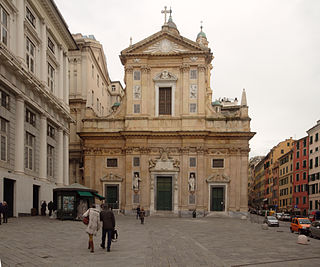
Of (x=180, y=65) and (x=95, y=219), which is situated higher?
(x=180, y=65)

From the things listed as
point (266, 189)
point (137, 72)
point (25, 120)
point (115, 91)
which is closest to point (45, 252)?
point (25, 120)

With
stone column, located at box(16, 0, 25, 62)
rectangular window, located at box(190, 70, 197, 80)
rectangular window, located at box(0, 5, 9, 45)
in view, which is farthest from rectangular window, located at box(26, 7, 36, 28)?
rectangular window, located at box(190, 70, 197, 80)

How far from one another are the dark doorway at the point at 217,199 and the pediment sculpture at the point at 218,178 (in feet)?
3.23

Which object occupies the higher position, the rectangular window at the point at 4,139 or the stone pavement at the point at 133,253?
the rectangular window at the point at 4,139

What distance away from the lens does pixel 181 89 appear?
4866 centimetres

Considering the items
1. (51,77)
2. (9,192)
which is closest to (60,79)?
(51,77)

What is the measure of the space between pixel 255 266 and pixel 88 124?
3838cm

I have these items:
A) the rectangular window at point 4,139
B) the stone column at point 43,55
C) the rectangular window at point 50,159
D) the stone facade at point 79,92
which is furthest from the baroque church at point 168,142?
the rectangular window at point 4,139

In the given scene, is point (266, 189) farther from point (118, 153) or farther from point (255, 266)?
point (255, 266)

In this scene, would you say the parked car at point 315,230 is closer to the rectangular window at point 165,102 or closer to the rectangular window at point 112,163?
the rectangular window at point 165,102

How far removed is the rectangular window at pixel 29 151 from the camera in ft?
101

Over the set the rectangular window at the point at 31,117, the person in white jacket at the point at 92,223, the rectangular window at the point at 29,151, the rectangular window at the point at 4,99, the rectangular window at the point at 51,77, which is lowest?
the person in white jacket at the point at 92,223

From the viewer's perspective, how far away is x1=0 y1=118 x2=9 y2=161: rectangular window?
85.4 ft

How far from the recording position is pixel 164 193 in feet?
158
